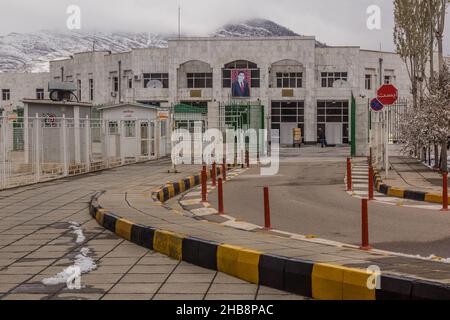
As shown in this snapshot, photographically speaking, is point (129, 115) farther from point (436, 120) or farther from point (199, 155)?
point (436, 120)

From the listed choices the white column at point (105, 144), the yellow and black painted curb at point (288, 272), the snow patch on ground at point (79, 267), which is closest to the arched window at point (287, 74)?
the white column at point (105, 144)

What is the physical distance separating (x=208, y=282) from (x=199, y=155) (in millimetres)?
25705

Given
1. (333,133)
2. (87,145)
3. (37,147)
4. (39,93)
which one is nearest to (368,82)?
(333,133)

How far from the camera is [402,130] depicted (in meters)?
25.5

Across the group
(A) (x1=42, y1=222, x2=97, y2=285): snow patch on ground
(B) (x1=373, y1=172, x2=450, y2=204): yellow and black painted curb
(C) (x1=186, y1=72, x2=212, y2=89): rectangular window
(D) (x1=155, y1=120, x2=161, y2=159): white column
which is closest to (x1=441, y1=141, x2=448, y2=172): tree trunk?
(B) (x1=373, y1=172, x2=450, y2=204): yellow and black painted curb

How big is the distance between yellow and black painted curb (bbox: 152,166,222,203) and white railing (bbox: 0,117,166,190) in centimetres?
409

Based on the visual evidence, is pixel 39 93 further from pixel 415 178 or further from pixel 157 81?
pixel 415 178

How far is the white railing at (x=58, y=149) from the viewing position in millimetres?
19578

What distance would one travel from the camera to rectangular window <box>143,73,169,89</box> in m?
71.7

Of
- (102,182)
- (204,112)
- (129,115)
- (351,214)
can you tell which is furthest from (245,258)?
(204,112)

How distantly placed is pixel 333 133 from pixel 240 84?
10308 millimetres

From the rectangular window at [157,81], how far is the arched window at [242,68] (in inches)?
233

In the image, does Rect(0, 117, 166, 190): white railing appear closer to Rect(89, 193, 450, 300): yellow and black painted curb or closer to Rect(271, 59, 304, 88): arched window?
Rect(89, 193, 450, 300): yellow and black painted curb

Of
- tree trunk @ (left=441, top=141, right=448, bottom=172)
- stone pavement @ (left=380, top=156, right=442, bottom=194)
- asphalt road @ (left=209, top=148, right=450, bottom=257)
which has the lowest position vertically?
asphalt road @ (left=209, top=148, right=450, bottom=257)
